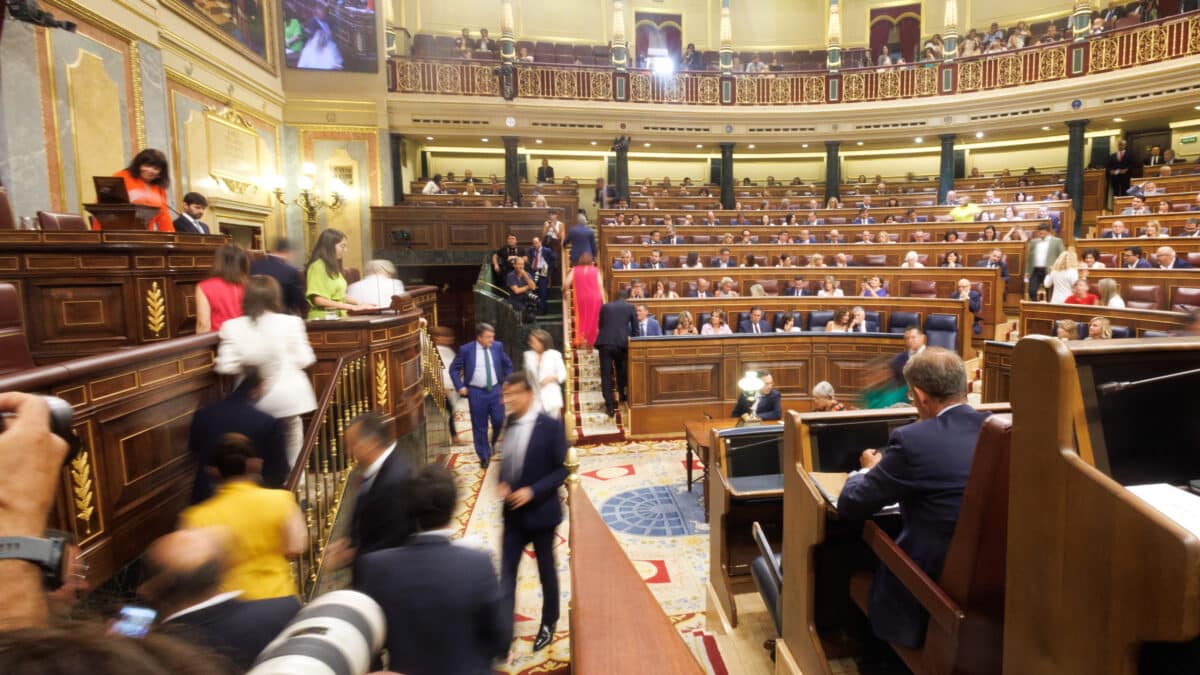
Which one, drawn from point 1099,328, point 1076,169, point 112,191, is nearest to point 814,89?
point 1076,169

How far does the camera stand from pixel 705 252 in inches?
386

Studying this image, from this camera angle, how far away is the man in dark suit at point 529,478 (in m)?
2.87

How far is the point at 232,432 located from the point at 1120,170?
56.7 ft

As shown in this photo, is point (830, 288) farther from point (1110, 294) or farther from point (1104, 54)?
point (1104, 54)

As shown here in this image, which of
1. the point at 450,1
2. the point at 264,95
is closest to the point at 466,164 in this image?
the point at 450,1

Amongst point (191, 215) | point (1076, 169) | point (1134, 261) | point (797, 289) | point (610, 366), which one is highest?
point (1076, 169)

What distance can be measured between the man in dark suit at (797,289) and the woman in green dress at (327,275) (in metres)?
6.33

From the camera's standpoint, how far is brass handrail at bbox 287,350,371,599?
2.91 m

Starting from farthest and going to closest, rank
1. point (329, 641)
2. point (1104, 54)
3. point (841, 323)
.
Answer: point (1104, 54)
point (841, 323)
point (329, 641)

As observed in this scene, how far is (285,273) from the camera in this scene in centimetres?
365

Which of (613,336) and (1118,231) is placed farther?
(1118,231)

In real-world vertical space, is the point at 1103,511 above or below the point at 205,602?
above

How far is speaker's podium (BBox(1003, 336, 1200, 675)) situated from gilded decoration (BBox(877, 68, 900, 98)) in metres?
15.0

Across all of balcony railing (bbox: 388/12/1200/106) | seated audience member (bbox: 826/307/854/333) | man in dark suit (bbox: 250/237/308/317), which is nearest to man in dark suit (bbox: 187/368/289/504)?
man in dark suit (bbox: 250/237/308/317)
